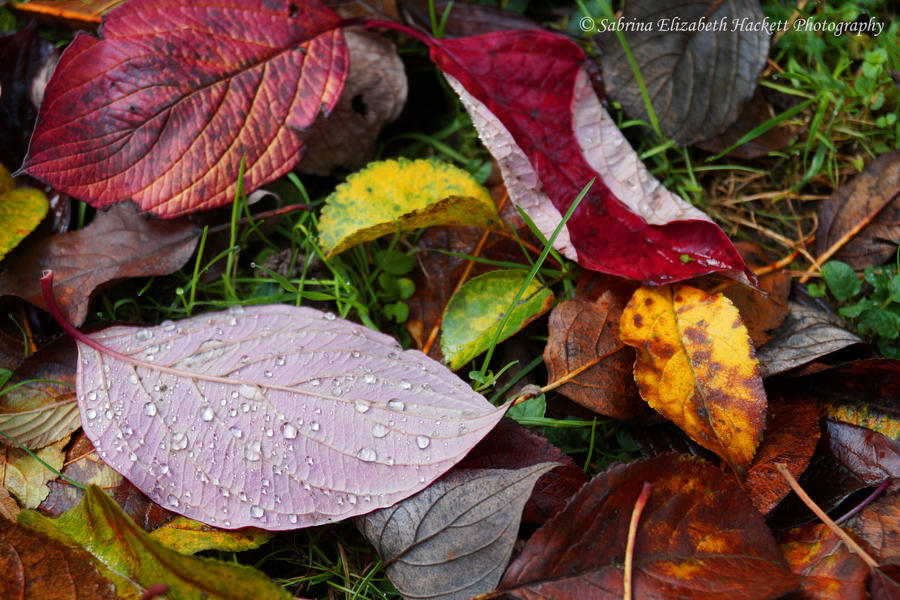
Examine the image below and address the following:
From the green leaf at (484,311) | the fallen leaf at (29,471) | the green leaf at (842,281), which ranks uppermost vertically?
the green leaf at (842,281)

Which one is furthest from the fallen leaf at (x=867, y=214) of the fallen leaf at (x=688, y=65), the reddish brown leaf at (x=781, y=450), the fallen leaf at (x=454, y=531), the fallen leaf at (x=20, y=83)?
the fallen leaf at (x=20, y=83)

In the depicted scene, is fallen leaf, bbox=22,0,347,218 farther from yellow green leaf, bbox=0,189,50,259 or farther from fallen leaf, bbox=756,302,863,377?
fallen leaf, bbox=756,302,863,377

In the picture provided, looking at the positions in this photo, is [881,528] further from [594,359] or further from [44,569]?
[44,569]

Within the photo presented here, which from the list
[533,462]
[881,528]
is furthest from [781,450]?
[533,462]

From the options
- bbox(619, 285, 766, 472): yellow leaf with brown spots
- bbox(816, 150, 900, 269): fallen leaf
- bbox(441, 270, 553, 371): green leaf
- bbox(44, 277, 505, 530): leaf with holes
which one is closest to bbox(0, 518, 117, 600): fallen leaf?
bbox(44, 277, 505, 530): leaf with holes

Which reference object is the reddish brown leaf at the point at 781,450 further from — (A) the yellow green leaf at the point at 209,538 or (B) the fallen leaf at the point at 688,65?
(A) the yellow green leaf at the point at 209,538

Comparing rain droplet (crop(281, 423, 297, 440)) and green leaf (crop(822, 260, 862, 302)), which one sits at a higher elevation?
green leaf (crop(822, 260, 862, 302))
